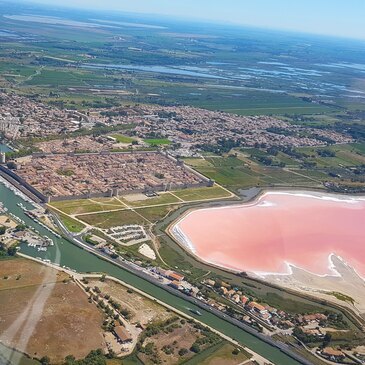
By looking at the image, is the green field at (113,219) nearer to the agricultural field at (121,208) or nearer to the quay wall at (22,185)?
the agricultural field at (121,208)

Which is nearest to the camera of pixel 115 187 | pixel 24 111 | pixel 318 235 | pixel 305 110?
pixel 318 235

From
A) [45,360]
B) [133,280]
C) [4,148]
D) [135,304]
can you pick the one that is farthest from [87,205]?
[45,360]

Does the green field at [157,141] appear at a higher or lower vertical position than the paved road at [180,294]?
higher

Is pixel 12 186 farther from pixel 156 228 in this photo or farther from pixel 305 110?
pixel 305 110

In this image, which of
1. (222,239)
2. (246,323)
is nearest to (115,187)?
(222,239)

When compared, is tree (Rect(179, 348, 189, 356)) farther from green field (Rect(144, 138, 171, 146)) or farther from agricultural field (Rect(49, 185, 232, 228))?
green field (Rect(144, 138, 171, 146))

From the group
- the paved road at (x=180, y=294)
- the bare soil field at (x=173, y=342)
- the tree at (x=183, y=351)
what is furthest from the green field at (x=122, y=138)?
the tree at (x=183, y=351)

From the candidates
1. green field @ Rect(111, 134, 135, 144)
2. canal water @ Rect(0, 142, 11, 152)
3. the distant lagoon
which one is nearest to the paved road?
canal water @ Rect(0, 142, 11, 152)
